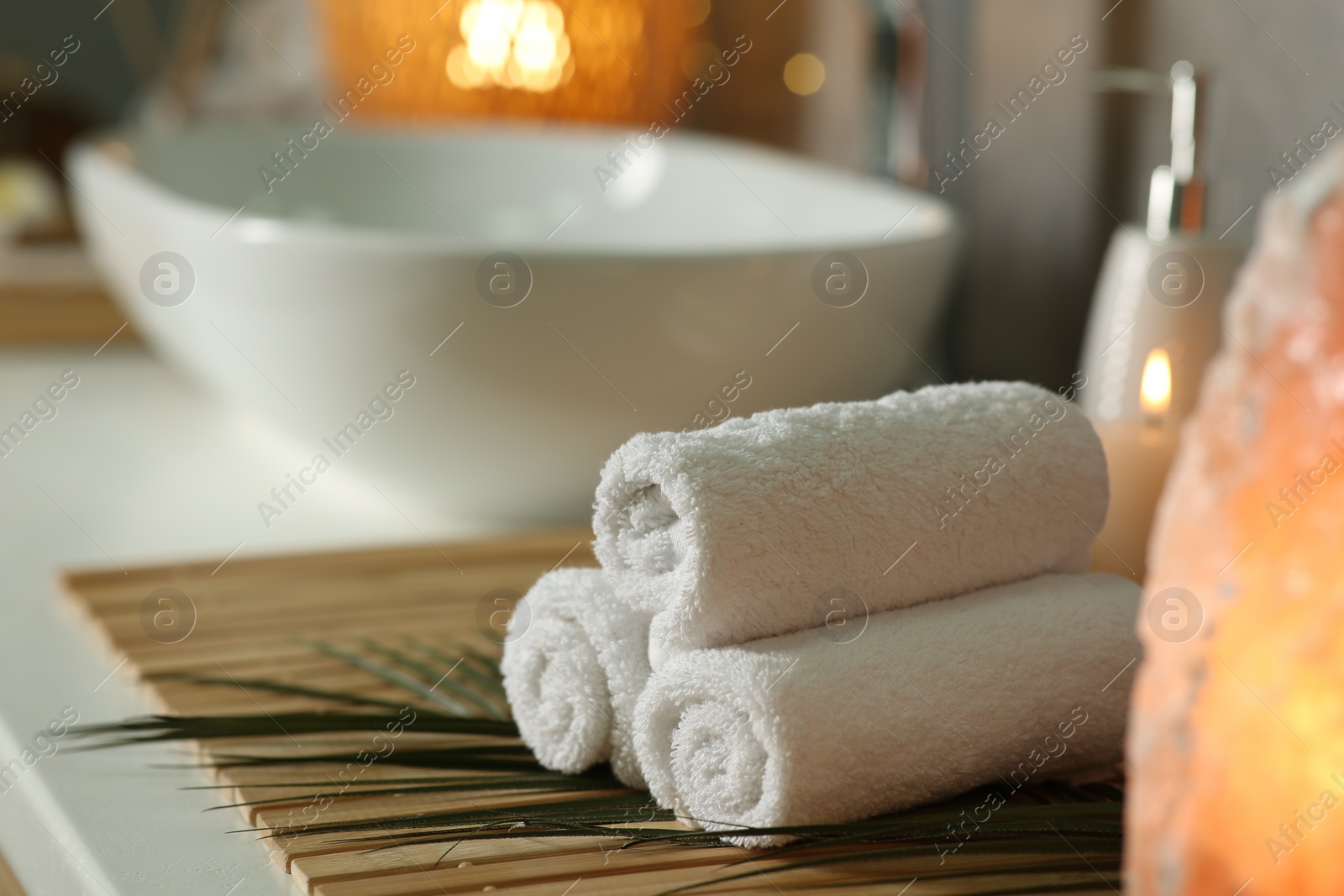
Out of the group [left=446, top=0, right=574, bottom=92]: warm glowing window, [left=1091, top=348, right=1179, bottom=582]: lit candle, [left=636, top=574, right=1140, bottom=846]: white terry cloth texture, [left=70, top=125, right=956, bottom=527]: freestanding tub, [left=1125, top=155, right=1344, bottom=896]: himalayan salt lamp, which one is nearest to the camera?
[left=1125, top=155, right=1344, bottom=896]: himalayan salt lamp

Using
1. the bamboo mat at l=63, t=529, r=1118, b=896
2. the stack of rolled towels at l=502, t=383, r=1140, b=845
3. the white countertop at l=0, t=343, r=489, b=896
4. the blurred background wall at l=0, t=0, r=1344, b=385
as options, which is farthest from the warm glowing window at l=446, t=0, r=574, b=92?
the stack of rolled towels at l=502, t=383, r=1140, b=845

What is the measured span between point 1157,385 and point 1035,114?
0.38 metres

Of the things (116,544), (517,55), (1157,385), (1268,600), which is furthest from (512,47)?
(1268,600)

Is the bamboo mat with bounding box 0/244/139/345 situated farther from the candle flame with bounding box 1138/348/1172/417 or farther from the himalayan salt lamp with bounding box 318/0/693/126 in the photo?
the candle flame with bounding box 1138/348/1172/417

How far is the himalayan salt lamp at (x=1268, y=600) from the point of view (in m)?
0.28

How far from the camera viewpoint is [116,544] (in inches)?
33.8

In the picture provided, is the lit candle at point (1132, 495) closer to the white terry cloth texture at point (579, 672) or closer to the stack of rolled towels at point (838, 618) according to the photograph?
the stack of rolled towels at point (838, 618)

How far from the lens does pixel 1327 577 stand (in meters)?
0.29

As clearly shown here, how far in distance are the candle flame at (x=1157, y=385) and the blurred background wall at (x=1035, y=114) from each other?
8cm

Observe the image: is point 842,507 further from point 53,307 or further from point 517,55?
point 53,307

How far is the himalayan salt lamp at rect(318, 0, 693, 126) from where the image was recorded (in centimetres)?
127

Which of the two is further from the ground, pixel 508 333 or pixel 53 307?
pixel 53 307

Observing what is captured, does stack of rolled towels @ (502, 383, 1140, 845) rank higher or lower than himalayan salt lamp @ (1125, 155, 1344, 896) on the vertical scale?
higher

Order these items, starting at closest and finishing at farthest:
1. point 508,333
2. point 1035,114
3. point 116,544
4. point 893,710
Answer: point 893,710 < point 508,333 < point 116,544 < point 1035,114
